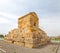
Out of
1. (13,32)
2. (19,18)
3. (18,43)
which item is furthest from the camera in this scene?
(19,18)

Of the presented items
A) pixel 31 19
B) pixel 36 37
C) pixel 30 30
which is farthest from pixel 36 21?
pixel 36 37

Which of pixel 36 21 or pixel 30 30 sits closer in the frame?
pixel 30 30

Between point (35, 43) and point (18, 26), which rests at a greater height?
point (18, 26)

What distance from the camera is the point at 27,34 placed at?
23609mm

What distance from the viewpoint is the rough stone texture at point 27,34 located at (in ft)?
74.6

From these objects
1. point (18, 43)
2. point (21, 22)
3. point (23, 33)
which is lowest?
point (18, 43)

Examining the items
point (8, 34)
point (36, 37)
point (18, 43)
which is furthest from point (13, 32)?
point (36, 37)

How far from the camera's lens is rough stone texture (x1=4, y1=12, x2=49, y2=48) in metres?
22.7

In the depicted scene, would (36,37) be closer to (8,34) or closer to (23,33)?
(23,33)

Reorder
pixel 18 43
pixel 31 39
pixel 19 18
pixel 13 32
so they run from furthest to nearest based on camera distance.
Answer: pixel 19 18 < pixel 13 32 < pixel 18 43 < pixel 31 39

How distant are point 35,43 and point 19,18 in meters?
7.54

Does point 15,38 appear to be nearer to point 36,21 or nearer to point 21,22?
point 21,22

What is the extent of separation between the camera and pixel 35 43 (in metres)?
22.7

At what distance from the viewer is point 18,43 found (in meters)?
24.1
